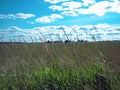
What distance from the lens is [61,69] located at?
5234 millimetres

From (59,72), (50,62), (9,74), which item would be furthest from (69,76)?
(9,74)

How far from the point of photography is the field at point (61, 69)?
4.58 metres

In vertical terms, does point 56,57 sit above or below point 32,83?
above

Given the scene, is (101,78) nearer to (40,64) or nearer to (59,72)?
(59,72)

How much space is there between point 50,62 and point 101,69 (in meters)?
1.54

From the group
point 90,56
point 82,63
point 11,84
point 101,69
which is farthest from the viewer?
point 90,56

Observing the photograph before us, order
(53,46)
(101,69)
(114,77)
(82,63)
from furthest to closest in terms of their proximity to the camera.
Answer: (53,46)
(82,63)
(101,69)
(114,77)

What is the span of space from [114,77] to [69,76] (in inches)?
36.7

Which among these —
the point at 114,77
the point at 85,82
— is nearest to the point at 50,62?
the point at 85,82

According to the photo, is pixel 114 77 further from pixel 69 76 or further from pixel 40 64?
pixel 40 64

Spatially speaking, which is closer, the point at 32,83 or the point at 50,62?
the point at 32,83

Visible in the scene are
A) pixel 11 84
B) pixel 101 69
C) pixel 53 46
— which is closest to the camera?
pixel 101 69

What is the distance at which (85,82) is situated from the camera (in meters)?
4.61

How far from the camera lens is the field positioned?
458cm
